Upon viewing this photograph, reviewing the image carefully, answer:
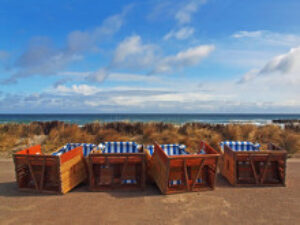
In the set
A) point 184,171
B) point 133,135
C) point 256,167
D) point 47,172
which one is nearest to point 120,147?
point 47,172

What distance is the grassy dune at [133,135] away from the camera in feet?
33.4

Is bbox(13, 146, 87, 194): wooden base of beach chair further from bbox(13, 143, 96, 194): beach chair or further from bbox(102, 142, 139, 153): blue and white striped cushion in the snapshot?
bbox(102, 142, 139, 153): blue and white striped cushion

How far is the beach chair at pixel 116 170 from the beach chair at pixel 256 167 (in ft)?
7.36

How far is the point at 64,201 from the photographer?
4547 mm

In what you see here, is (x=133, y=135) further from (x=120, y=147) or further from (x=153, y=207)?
(x=153, y=207)

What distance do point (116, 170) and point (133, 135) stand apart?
6.82 metres

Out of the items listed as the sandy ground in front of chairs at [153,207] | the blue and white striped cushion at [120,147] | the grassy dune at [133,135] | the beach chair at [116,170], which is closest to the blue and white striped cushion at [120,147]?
the blue and white striped cushion at [120,147]

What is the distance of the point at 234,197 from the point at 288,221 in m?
1.17

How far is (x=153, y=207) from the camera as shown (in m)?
4.28

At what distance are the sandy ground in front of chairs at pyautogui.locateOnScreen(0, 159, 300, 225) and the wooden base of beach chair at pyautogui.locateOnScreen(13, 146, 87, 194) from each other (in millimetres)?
191

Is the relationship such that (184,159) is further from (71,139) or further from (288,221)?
(71,139)

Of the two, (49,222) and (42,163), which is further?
(42,163)

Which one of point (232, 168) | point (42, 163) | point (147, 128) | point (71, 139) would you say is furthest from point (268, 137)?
point (42, 163)

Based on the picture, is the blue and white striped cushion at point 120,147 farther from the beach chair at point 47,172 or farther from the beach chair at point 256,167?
the beach chair at point 256,167
